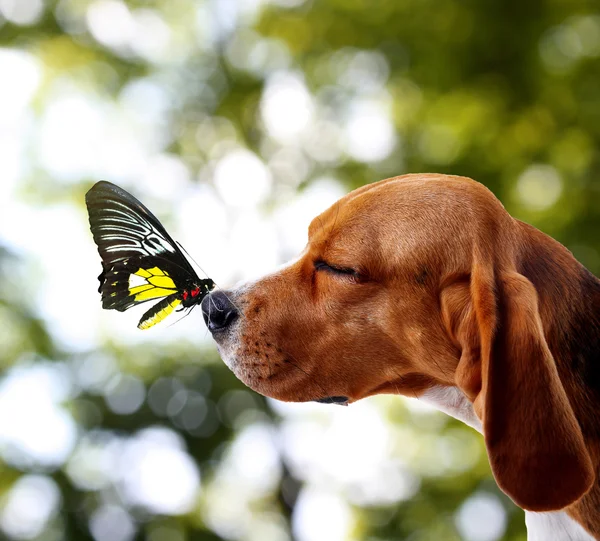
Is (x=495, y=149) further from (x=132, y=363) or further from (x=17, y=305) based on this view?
(x=17, y=305)

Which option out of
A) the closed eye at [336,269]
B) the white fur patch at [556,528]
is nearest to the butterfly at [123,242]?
the closed eye at [336,269]

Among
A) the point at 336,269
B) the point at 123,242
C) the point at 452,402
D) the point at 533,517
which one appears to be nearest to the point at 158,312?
the point at 123,242

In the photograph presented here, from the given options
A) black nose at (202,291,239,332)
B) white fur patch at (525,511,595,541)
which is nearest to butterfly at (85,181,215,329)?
black nose at (202,291,239,332)

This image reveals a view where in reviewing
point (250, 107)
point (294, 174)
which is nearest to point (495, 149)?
point (294, 174)

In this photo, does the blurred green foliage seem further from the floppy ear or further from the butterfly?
the butterfly

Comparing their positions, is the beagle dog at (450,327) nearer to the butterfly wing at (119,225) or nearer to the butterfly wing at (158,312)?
the butterfly wing at (158,312)

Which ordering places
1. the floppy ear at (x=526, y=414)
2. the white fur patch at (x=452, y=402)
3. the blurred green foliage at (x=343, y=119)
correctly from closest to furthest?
the floppy ear at (x=526, y=414), the white fur patch at (x=452, y=402), the blurred green foliage at (x=343, y=119)

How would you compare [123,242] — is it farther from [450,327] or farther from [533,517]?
[533,517]
